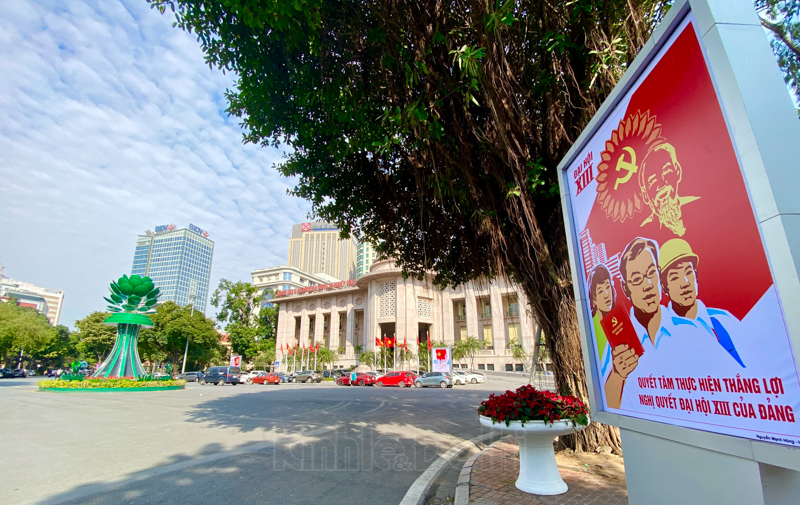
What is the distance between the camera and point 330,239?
142 m

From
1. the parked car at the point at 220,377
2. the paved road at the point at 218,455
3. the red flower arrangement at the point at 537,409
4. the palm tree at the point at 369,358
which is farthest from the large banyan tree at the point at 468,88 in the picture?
the palm tree at the point at 369,358

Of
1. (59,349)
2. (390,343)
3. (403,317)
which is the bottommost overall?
(390,343)

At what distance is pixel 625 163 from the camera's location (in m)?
2.97

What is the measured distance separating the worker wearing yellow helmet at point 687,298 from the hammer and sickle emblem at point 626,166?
26.1 inches

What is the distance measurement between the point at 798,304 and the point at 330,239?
142847mm

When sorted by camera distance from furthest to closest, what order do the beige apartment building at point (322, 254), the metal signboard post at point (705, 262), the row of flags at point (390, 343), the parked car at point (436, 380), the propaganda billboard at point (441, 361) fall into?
1. the beige apartment building at point (322, 254)
2. the row of flags at point (390, 343)
3. the propaganda billboard at point (441, 361)
4. the parked car at point (436, 380)
5. the metal signboard post at point (705, 262)

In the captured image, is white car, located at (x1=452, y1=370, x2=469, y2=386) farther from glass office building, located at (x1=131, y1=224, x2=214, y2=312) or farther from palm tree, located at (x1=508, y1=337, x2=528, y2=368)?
glass office building, located at (x1=131, y1=224, x2=214, y2=312)

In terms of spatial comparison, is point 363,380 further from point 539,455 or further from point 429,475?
point 539,455

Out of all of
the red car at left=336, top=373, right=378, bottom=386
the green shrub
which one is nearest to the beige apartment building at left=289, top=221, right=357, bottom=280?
the red car at left=336, top=373, right=378, bottom=386

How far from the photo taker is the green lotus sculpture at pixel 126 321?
23922 millimetres

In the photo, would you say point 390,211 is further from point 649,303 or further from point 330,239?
point 330,239

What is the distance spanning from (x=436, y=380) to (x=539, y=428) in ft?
84.5

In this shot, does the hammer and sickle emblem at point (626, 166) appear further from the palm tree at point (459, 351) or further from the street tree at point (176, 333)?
the street tree at point (176, 333)

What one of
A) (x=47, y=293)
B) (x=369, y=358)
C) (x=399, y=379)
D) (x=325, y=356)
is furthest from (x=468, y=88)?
(x=47, y=293)
